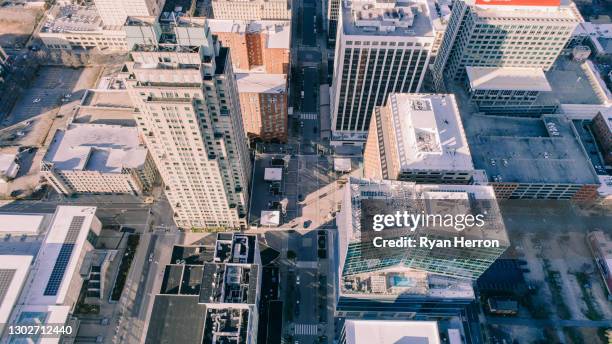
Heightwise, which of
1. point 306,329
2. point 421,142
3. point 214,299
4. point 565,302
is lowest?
point 306,329

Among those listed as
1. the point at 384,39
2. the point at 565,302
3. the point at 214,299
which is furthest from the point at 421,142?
the point at 565,302

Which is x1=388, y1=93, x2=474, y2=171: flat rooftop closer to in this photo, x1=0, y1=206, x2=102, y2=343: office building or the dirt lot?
the dirt lot

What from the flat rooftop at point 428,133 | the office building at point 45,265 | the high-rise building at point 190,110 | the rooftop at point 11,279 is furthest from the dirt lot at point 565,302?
the rooftop at point 11,279

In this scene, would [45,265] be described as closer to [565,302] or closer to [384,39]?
[384,39]

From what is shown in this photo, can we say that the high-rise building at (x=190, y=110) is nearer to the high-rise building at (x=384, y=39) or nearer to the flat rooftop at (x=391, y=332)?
the high-rise building at (x=384, y=39)

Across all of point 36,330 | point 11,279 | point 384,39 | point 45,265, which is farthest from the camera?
point 384,39

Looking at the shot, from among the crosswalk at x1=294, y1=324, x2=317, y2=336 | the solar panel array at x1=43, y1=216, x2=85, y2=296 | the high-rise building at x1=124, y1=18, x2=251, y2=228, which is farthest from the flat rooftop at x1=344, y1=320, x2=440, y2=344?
the solar panel array at x1=43, y1=216, x2=85, y2=296

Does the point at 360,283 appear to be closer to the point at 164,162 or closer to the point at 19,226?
the point at 164,162
